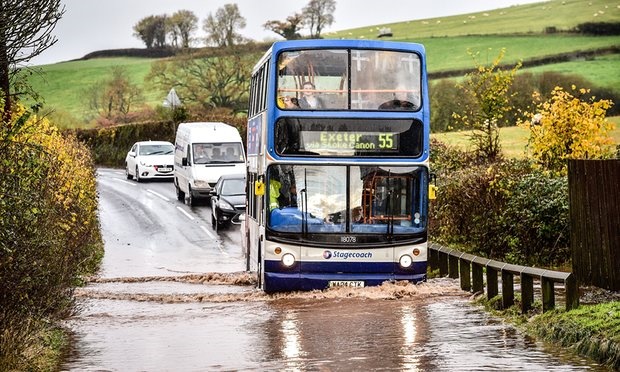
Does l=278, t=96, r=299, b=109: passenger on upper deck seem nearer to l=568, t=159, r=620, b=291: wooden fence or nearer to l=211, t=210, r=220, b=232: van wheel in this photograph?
l=568, t=159, r=620, b=291: wooden fence

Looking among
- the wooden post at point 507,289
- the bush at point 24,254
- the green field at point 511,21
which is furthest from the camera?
the green field at point 511,21

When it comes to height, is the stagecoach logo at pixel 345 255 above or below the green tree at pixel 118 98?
below

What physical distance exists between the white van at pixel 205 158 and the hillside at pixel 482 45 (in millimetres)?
27651

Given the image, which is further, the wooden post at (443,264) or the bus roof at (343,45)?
the wooden post at (443,264)

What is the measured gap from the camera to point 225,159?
46875mm

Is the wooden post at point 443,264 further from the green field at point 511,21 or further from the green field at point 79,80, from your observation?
the green field at point 79,80

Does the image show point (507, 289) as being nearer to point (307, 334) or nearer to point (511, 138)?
point (307, 334)

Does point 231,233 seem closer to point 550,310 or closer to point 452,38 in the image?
point 550,310

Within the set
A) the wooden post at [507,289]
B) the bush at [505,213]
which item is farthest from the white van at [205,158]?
the wooden post at [507,289]

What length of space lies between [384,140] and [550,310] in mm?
5641

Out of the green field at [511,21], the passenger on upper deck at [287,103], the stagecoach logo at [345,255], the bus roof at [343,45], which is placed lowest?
the stagecoach logo at [345,255]

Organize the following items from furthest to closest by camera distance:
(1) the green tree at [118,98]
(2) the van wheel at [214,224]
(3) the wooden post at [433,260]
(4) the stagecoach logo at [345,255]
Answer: (1) the green tree at [118,98] < (2) the van wheel at [214,224] < (3) the wooden post at [433,260] < (4) the stagecoach logo at [345,255]

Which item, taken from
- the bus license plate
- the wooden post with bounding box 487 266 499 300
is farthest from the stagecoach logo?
the wooden post with bounding box 487 266 499 300

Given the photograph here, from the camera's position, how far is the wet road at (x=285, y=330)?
43.8ft
